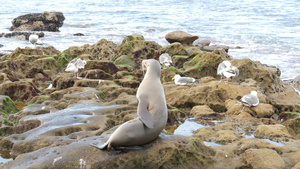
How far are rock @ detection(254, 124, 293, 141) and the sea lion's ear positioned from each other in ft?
9.84

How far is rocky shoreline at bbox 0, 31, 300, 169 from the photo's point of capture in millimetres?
4621

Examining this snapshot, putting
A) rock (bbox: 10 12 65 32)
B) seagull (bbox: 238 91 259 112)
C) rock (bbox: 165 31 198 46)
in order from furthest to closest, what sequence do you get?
rock (bbox: 10 12 65 32), rock (bbox: 165 31 198 46), seagull (bbox: 238 91 259 112)

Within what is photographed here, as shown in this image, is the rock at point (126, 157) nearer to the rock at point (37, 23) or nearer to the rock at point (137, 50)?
the rock at point (137, 50)

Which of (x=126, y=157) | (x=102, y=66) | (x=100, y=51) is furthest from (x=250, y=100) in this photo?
(x=100, y=51)

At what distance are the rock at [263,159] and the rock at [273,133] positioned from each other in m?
1.54

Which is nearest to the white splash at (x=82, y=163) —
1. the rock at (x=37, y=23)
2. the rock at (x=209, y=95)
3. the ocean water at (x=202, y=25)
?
the rock at (x=209, y=95)

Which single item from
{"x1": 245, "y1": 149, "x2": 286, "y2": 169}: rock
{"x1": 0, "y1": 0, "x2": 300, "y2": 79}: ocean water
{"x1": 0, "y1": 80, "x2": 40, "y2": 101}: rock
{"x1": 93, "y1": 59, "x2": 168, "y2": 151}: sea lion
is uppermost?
{"x1": 93, "y1": 59, "x2": 168, "y2": 151}: sea lion

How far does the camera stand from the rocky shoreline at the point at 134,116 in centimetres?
462

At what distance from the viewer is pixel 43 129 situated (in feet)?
19.7

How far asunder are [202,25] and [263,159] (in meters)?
26.4

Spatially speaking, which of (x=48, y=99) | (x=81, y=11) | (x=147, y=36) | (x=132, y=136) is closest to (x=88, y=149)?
(x=132, y=136)

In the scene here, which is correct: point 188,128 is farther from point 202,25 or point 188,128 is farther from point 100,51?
point 202,25

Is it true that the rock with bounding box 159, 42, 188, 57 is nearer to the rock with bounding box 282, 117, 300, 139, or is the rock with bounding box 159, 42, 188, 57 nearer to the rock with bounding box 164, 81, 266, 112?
the rock with bounding box 164, 81, 266, 112

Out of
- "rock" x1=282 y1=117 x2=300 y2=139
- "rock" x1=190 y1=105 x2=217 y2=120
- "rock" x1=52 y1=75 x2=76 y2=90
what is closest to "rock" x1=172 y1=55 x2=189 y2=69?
"rock" x1=52 y1=75 x2=76 y2=90
